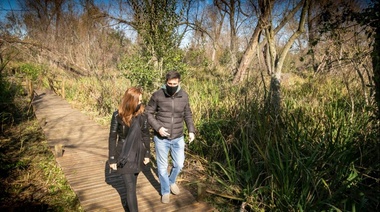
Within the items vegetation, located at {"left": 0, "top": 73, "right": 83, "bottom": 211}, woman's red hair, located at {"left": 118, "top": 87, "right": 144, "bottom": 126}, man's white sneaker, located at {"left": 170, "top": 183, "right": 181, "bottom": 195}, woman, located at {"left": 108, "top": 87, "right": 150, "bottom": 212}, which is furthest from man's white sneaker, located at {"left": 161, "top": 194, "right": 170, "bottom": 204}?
vegetation, located at {"left": 0, "top": 73, "right": 83, "bottom": 211}

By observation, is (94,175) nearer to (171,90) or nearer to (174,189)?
(174,189)

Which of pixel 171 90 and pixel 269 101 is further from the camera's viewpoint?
pixel 269 101

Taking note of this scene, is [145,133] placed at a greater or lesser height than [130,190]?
greater

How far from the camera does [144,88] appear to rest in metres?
7.48

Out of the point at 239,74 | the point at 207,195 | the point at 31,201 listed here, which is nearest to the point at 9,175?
the point at 31,201

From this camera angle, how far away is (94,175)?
4383 mm

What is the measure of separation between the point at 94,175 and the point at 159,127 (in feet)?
6.21

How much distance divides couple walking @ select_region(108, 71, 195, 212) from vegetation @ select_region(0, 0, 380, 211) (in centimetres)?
76

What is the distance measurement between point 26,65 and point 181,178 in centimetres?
1646

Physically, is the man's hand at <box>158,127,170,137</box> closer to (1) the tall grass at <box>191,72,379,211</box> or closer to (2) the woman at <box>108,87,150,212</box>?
(2) the woman at <box>108,87,150,212</box>

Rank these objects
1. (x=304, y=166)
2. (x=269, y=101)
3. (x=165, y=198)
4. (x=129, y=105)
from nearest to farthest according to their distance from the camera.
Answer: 1. (x=129, y=105)
2. (x=304, y=166)
3. (x=165, y=198)
4. (x=269, y=101)

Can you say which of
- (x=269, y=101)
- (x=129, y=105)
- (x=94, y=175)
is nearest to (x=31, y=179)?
(x=94, y=175)

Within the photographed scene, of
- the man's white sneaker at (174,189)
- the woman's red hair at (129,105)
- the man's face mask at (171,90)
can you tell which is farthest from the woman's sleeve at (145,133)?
the man's white sneaker at (174,189)

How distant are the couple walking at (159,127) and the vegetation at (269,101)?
76cm
